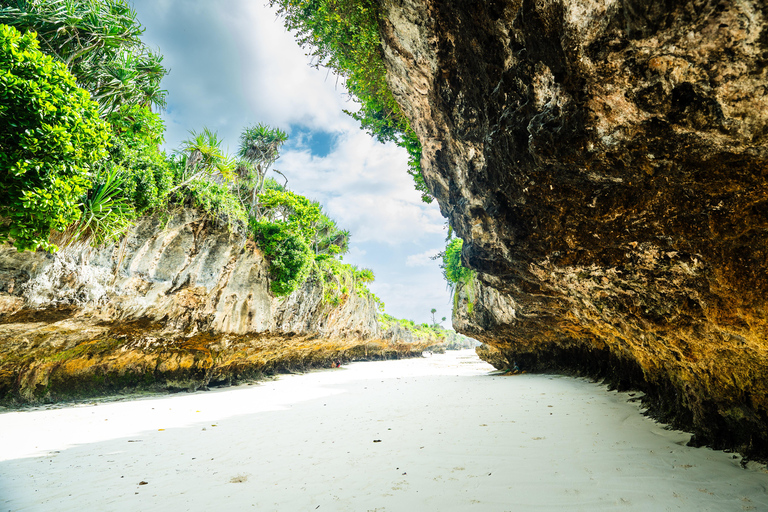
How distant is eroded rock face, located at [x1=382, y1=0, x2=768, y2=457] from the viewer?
2.09 m

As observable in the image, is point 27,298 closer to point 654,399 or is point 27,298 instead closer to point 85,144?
point 85,144

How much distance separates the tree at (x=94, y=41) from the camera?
19.7 ft

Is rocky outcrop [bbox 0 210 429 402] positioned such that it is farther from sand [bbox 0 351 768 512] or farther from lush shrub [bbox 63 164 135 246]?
sand [bbox 0 351 768 512]

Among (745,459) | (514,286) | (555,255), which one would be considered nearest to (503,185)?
(555,255)

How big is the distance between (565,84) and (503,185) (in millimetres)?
1882

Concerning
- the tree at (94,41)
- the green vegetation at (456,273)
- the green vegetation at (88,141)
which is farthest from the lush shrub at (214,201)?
the green vegetation at (456,273)

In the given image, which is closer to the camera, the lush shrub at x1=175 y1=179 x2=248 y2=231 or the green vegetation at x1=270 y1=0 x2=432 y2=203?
the green vegetation at x1=270 y1=0 x2=432 y2=203

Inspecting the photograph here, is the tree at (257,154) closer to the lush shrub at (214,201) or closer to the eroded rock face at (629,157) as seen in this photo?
the lush shrub at (214,201)

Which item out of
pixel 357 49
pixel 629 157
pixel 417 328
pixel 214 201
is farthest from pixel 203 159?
pixel 417 328

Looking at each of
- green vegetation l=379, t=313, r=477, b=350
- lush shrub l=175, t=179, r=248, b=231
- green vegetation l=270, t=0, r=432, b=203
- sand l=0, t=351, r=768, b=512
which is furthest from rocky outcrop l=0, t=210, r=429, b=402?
green vegetation l=379, t=313, r=477, b=350

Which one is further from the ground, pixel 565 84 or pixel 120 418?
pixel 565 84

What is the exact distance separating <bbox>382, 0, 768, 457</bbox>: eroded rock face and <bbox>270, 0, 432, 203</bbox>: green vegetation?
1.93 feet

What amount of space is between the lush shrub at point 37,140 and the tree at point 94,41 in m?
2.18

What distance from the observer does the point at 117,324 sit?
27.4ft
